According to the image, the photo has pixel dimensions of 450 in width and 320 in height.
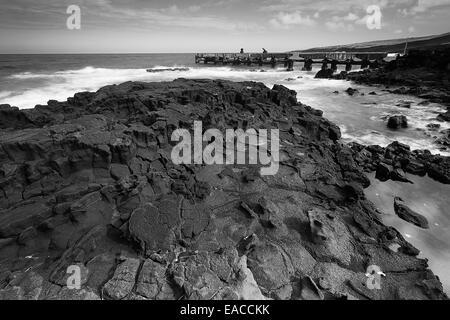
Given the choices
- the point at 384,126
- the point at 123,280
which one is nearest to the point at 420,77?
the point at 384,126

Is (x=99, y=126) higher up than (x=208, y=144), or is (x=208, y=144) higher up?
(x=99, y=126)

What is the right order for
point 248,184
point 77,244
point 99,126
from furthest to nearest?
point 99,126, point 248,184, point 77,244

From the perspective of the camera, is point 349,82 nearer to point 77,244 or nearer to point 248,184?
point 248,184

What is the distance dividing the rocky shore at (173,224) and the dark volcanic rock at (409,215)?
75 centimetres

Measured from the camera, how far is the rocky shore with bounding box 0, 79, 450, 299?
497 cm

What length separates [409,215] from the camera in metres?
7.87

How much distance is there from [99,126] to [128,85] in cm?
623

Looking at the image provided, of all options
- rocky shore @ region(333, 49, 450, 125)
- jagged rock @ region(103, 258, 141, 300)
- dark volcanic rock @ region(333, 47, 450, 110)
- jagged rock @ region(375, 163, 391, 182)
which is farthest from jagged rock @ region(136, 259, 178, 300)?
dark volcanic rock @ region(333, 47, 450, 110)

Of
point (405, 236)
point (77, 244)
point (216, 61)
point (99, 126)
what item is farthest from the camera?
point (216, 61)

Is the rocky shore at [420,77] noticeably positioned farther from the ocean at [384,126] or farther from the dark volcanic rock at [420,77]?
the ocean at [384,126]

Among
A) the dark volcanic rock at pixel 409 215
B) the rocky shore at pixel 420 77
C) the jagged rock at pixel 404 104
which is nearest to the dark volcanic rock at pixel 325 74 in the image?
the rocky shore at pixel 420 77
